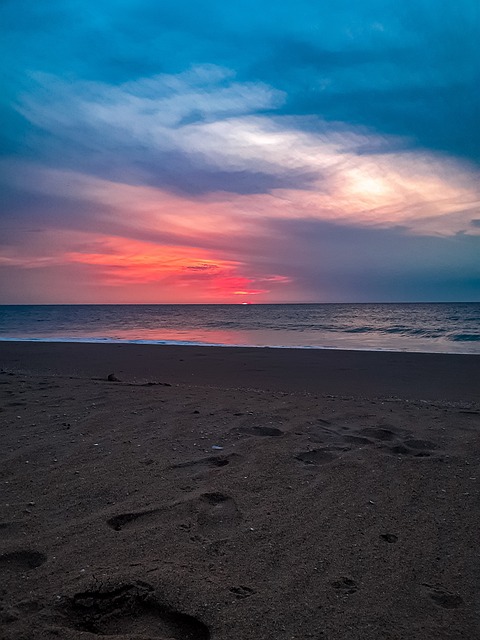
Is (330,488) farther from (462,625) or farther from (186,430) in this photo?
(186,430)

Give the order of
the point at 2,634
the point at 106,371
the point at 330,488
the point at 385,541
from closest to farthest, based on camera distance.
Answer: the point at 2,634
the point at 385,541
the point at 330,488
the point at 106,371

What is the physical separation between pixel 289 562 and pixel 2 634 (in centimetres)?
144

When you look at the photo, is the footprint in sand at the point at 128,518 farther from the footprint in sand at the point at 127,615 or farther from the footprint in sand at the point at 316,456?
the footprint in sand at the point at 316,456

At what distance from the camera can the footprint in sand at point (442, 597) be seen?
2.23 m

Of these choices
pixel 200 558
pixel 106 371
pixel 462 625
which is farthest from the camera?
pixel 106 371

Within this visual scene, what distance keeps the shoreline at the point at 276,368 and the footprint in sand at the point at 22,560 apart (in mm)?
5685

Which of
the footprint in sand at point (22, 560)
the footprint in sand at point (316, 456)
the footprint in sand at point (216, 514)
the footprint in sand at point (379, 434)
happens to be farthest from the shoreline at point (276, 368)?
the footprint in sand at point (22, 560)

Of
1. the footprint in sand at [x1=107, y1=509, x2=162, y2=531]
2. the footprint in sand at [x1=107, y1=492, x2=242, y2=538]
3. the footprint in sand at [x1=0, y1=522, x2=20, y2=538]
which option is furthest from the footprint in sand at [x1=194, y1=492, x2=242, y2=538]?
the footprint in sand at [x1=0, y1=522, x2=20, y2=538]

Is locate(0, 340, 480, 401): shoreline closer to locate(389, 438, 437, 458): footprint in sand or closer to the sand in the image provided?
the sand

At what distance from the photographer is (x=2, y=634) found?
1.94 metres

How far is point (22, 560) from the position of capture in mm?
2500

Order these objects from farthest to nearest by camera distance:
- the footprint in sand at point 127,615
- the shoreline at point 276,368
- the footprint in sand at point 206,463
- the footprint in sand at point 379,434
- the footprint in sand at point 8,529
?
the shoreline at point 276,368
the footprint in sand at point 379,434
the footprint in sand at point 206,463
the footprint in sand at point 8,529
the footprint in sand at point 127,615

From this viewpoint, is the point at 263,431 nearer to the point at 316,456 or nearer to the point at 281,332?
the point at 316,456

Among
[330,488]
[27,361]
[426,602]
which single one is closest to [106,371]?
[27,361]
